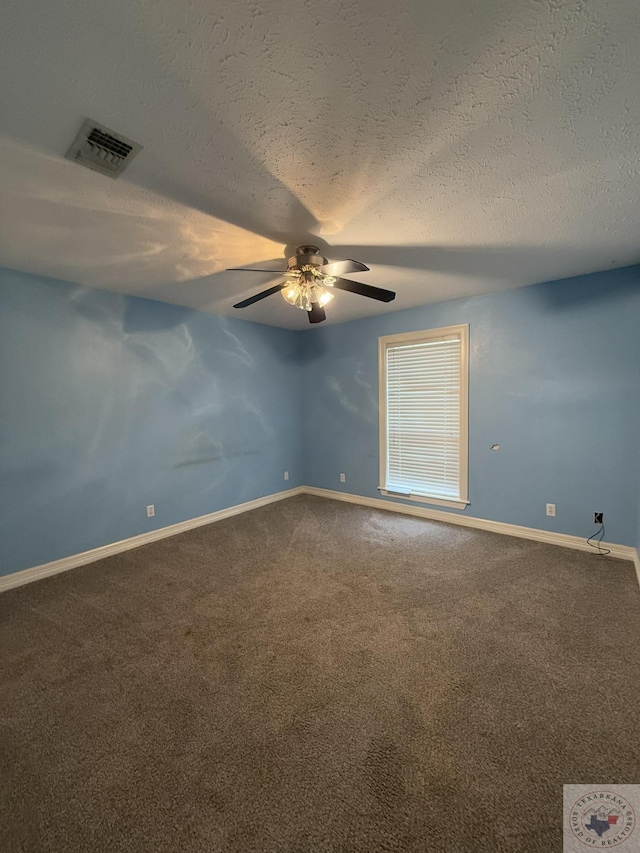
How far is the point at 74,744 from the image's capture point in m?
1.32

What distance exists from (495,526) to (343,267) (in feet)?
9.23

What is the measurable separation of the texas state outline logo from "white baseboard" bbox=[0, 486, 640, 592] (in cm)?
189

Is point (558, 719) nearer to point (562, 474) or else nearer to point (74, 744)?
point (74, 744)

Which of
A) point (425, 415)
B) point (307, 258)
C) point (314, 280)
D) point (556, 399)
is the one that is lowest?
point (425, 415)

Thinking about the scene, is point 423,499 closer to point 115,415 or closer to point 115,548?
point 115,548

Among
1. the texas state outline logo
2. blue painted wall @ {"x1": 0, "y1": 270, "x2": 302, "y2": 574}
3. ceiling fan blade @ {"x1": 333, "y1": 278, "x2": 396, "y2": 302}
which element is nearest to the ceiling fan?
ceiling fan blade @ {"x1": 333, "y1": 278, "x2": 396, "y2": 302}

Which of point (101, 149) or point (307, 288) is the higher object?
point (101, 149)

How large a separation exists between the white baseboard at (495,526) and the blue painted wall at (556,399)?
0.06 m

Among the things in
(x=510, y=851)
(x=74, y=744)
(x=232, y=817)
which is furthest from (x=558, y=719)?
(x=74, y=744)

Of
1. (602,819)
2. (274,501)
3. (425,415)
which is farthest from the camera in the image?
(274,501)

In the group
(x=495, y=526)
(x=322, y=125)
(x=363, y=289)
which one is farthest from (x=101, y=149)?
(x=495, y=526)

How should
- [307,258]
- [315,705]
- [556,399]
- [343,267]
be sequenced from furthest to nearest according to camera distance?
[556,399] < [307,258] < [343,267] < [315,705]

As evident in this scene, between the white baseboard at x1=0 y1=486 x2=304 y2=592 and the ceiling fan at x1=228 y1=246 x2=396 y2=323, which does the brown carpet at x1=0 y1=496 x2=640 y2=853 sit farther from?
the ceiling fan at x1=228 y1=246 x2=396 y2=323

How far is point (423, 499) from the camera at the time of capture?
3797mm
